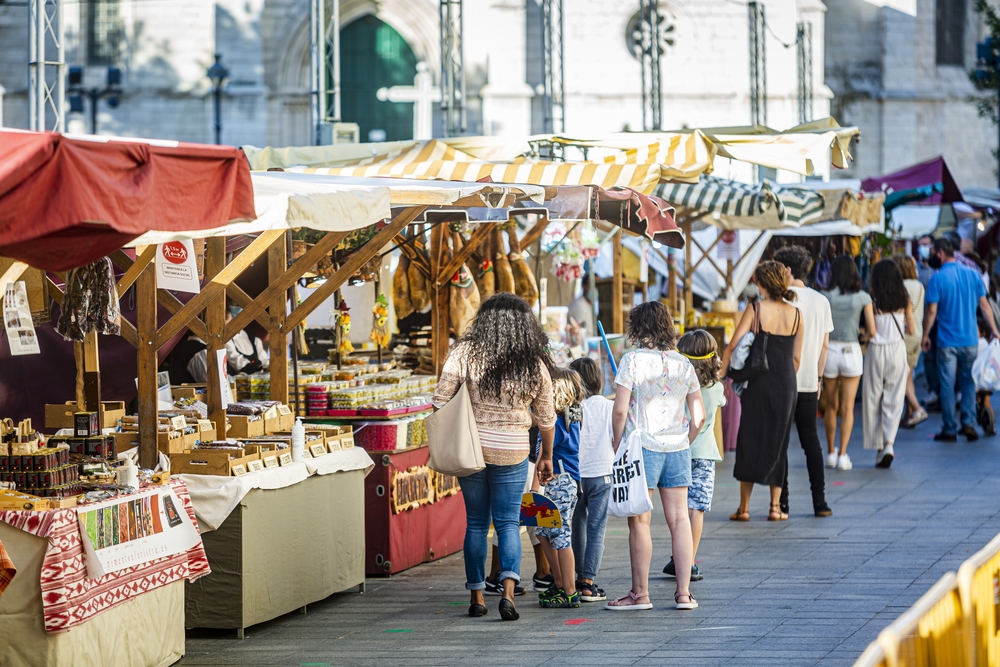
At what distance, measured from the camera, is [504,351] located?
23.8 ft

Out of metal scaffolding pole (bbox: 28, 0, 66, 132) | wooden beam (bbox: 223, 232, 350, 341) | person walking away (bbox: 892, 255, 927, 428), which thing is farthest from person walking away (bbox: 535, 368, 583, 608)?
person walking away (bbox: 892, 255, 927, 428)

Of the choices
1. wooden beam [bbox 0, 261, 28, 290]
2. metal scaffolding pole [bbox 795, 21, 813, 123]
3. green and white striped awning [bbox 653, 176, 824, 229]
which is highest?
metal scaffolding pole [bbox 795, 21, 813, 123]

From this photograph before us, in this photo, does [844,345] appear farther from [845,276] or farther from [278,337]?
[278,337]

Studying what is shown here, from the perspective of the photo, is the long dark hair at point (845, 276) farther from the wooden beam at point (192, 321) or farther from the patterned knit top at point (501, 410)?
the wooden beam at point (192, 321)

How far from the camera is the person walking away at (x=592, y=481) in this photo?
7680mm

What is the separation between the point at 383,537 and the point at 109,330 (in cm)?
253

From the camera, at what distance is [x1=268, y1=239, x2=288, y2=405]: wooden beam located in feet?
26.9

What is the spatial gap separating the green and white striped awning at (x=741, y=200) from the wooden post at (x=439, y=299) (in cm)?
397

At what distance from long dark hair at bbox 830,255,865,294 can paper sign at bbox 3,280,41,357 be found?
803 cm

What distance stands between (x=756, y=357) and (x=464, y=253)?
2.23 metres

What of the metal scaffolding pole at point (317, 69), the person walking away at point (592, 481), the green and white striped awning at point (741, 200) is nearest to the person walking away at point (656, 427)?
the person walking away at point (592, 481)

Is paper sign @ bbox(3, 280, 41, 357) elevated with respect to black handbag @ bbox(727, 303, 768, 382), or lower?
elevated

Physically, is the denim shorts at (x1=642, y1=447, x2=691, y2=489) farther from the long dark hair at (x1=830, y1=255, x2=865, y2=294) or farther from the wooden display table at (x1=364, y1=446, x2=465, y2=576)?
the long dark hair at (x1=830, y1=255, x2=865, y2=294)

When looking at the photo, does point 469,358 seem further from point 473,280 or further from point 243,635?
point 473,280
